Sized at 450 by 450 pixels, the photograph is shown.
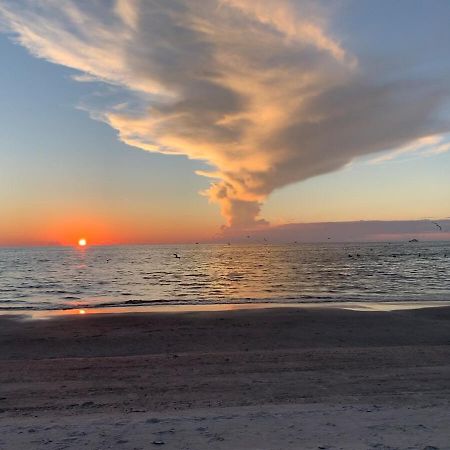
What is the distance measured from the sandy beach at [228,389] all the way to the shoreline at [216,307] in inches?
262

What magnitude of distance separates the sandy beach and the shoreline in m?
6.67

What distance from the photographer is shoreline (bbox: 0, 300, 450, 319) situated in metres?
22.2

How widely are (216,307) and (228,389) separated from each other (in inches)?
633

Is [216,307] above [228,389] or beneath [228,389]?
beneath

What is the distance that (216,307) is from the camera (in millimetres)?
24141

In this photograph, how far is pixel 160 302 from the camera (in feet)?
89.8

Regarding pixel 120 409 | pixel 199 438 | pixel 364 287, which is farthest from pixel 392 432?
pixel 364 287

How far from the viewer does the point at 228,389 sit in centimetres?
815

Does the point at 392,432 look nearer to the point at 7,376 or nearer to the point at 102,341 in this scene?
the point at 7,376

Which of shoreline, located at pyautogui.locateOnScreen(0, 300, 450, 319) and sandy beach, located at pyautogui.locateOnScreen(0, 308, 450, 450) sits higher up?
sandy beach, located at pyautogui.locateOnScreen(0, 308, 450, 450)

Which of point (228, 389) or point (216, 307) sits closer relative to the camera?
point (228, 389)

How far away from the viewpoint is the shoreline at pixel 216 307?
2220 centimetres

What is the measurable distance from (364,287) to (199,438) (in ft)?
106

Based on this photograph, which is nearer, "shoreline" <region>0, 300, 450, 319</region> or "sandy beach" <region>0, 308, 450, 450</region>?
"sandy beach" <region>0, 308, 450, 450</region>
